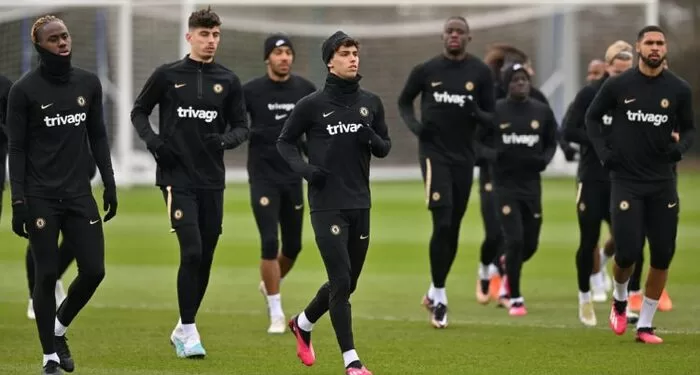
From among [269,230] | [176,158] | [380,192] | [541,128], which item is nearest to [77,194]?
[176,158]

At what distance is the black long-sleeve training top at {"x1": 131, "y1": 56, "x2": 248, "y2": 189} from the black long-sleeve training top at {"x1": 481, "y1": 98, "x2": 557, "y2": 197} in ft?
12.5

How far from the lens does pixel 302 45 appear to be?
3306 centimetres

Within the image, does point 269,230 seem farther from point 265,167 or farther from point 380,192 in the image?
point 380,192

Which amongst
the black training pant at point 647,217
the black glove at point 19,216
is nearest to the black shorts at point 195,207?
the black glove at point 19,216

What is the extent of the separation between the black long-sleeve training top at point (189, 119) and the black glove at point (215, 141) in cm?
1

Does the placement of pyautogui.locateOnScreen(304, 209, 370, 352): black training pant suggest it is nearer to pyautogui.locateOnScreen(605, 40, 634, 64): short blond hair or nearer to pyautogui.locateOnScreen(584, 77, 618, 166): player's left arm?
pyautogui.locateOnScreen(584, 77, 618, 166): player's left arm

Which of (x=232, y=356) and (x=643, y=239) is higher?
(x=643, y=239)

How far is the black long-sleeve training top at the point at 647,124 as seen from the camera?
37.9ft

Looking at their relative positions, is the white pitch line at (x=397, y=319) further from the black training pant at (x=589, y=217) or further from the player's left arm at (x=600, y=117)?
the player's left arm at (x=600, y=117)

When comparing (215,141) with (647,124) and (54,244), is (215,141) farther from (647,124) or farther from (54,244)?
(647,124)

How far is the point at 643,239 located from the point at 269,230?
Result: 329cm

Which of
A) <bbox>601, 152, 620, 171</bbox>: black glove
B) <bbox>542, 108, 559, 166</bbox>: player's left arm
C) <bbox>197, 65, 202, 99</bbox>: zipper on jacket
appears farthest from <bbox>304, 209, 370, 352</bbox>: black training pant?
<bbox>542, 108, 559, 166</bbox>: player's left arm

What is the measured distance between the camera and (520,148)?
14422 mm

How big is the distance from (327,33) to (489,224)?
19.0 metres
